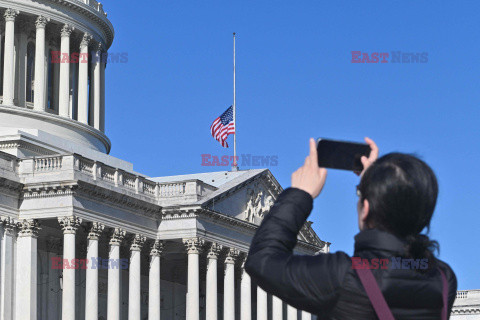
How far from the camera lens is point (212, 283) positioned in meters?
58.7

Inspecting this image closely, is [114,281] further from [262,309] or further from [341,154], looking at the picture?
[341,154]

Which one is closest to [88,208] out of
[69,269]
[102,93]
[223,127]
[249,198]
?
[69,269]

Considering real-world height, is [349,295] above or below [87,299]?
below

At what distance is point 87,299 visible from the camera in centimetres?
5025

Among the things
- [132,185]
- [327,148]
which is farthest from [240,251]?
[327,148]

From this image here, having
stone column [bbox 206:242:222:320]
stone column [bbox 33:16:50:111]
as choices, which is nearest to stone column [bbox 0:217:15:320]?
stone column [bbox 206:242:222:320]

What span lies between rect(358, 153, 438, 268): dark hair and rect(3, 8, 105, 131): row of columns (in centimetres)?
5989

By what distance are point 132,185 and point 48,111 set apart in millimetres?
14177

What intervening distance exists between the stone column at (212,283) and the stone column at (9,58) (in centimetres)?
1515

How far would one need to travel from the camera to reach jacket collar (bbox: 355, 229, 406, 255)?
5.23m

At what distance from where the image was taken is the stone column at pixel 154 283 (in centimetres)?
5553

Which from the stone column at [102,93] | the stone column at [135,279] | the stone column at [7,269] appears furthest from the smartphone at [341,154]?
the stone column at [102,93]

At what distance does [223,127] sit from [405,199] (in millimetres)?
64611

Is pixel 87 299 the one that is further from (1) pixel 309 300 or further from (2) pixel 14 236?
(1) pixel 309 300
